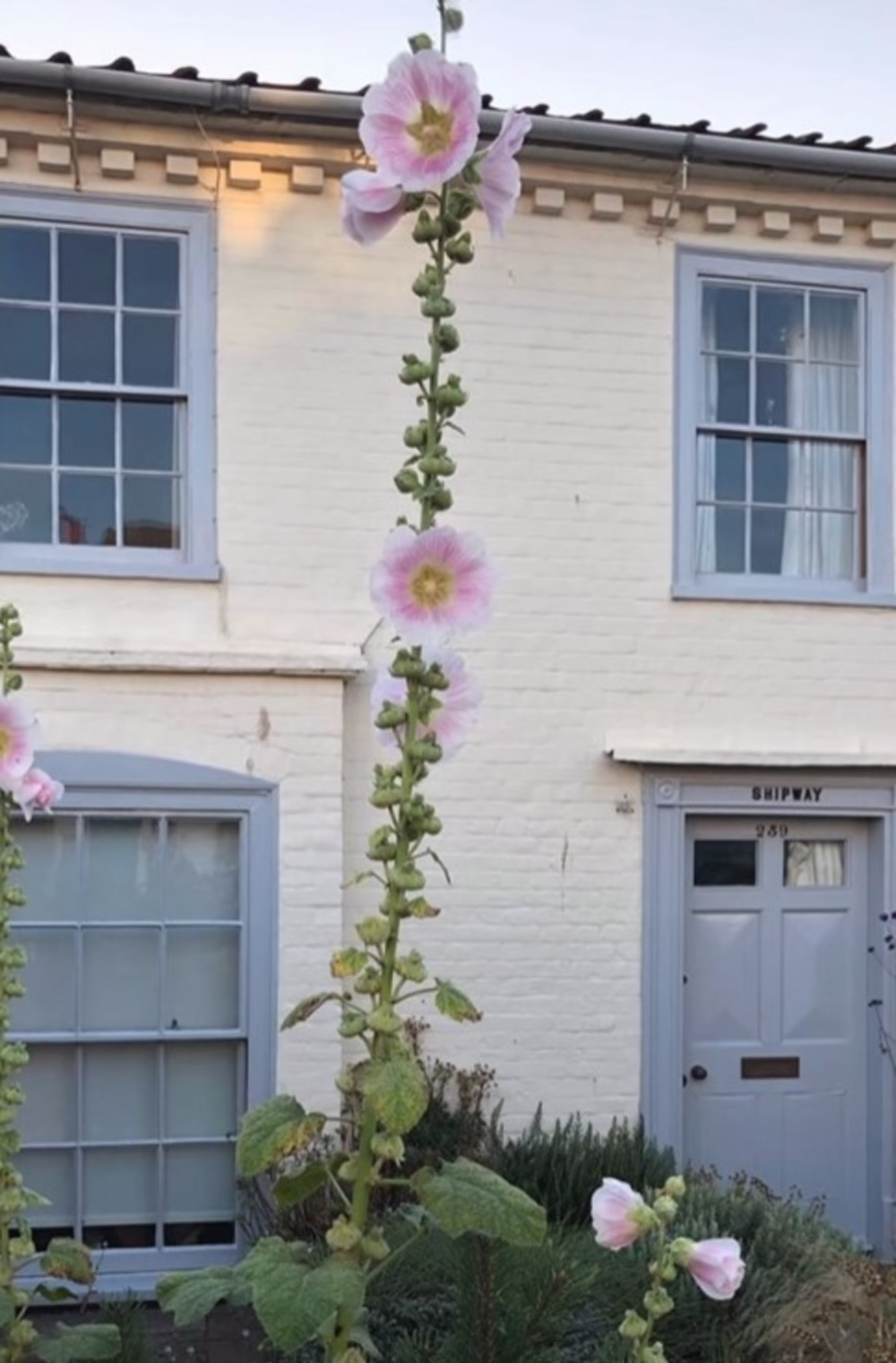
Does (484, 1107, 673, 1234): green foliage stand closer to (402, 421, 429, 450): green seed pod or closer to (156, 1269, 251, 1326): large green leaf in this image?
(156, 1269, 251, 1326): large green leaf

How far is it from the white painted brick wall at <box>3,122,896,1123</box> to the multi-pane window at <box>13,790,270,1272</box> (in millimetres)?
344

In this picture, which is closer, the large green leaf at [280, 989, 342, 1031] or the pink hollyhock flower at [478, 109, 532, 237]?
the pink hollyhock flower at [478, 109, 532, 237]

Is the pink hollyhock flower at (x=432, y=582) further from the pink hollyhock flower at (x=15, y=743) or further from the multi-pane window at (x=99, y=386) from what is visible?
the multi-pane window at (x=99, y=386)

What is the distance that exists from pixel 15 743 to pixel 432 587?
47.8 inches

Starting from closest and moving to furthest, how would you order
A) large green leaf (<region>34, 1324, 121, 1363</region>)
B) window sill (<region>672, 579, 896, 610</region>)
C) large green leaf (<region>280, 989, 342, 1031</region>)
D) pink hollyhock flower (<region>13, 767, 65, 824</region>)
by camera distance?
large green leaf (<region>280, 989, 342, 1031</region>) < pink hollyhock flower (<region>13, 767, 65, 824</region>) < large green leaf (<region>34, 1324, 121, 1363</region>) < window sill (<region>672, 579, 896, 610</region>)

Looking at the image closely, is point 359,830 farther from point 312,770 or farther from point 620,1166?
point 620,1166

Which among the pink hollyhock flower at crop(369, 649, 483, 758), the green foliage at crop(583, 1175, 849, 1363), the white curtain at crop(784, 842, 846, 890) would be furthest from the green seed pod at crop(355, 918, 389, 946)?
the white curtain at crop(784, 842, 846, 890)

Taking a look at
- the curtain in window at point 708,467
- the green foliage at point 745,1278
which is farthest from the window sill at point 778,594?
the green foliage at point 745,1278

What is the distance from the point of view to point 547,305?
661cm

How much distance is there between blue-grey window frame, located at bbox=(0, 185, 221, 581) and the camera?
6168 mm

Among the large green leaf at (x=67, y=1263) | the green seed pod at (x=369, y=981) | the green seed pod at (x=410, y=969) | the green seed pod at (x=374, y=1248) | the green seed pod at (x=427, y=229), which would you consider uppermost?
the green seed pod at (x=427, y=229)

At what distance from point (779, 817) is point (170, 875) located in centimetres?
325

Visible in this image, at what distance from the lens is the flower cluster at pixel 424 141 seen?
1.88m

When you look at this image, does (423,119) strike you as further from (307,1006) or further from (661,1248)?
(661,1248)
